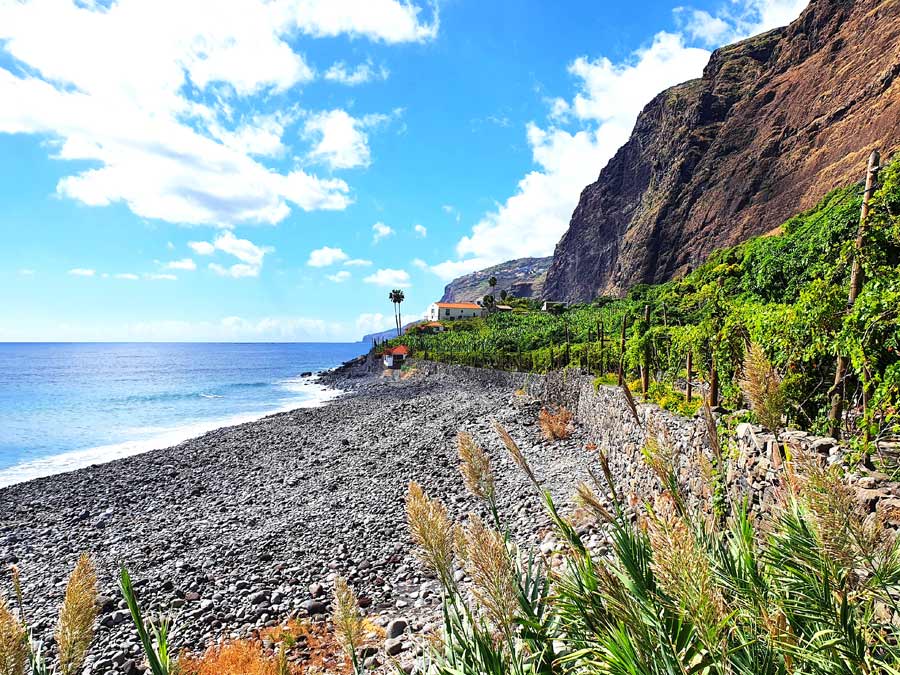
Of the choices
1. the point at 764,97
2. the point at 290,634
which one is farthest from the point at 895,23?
the point at 290,634

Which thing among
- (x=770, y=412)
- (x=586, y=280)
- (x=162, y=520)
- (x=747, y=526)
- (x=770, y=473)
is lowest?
(x=162, y=520)

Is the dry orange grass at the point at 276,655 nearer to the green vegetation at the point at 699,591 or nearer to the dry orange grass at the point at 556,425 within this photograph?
the green vegetation at the point at 699,591

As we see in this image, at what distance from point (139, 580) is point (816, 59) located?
13113 centimetres

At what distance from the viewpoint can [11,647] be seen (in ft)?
6.08

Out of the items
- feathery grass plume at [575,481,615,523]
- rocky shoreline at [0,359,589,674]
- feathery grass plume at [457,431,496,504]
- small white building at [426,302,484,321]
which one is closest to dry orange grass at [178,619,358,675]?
rocky shoreline at [0,359,589,674]

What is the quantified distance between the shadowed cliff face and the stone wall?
7387cm

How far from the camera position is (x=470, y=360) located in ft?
165

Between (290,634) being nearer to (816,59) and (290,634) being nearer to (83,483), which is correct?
(83,483)

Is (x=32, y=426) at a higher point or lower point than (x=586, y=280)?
lower

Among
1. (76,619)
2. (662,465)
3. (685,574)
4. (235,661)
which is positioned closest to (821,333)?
(662,465)

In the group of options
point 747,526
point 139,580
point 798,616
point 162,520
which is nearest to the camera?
point 798,616

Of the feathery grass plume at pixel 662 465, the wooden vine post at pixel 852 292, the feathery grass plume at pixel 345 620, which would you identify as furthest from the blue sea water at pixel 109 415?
the wooden vine post at pixel 852 292

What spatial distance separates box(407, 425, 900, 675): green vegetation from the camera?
1655 millimetres

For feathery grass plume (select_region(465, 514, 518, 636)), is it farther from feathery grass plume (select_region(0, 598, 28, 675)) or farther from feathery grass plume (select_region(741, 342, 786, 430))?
feathery grass plume (select_region(0, 598, 28, 675))
